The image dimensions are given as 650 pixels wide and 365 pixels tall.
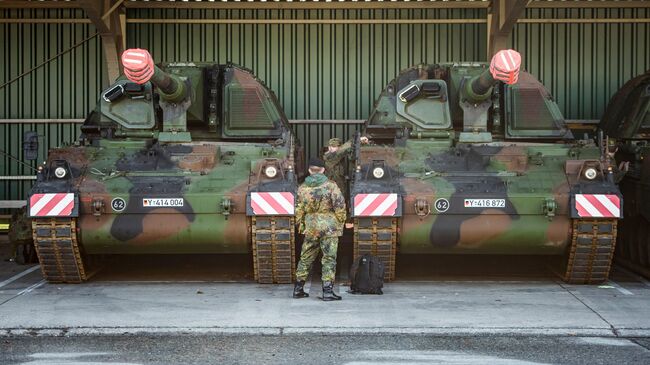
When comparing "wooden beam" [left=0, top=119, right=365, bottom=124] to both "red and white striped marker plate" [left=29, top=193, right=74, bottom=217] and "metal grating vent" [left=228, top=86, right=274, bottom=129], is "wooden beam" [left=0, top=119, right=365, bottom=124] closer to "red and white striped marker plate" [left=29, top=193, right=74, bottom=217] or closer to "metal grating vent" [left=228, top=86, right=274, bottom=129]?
"metal grating vent" [left=228, top=86, right=274, bottom=129]

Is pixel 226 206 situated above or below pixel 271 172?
below

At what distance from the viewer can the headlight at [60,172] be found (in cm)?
1068

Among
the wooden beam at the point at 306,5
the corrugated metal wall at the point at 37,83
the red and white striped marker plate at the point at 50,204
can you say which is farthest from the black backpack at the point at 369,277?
the corrugated metal wall at the point at 37,83

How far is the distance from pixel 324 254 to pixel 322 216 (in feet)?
1.30

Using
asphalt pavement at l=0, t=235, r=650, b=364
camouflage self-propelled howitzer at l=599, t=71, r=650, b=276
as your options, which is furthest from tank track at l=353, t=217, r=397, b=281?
camouflage self-propelled howitzer at l=599, t=71, r=650, b=276

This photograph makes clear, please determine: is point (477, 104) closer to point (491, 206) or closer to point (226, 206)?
point (491, 206)

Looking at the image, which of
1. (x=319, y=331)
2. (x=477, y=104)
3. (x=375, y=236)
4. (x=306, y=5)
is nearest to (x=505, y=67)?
(x=477, y=104)

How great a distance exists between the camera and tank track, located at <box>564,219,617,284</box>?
1041cm

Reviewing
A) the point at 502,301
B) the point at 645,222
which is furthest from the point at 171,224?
the point at 645,222

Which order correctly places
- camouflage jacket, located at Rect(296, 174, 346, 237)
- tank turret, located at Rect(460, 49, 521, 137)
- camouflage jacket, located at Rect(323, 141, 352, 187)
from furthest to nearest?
camouflage jacket, located at Rect(323, 141, 352, 187) → tank turret, located at Rect(460, 49, 521, 137) → camouflage jacket, located at Rect(296, 174, 346, 237)

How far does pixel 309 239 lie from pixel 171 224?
5.48 feet

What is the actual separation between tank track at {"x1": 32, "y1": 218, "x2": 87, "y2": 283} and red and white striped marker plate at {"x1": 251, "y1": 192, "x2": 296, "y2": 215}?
201 centimetres

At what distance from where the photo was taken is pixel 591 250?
10531mm

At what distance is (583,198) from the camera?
33.8ft
